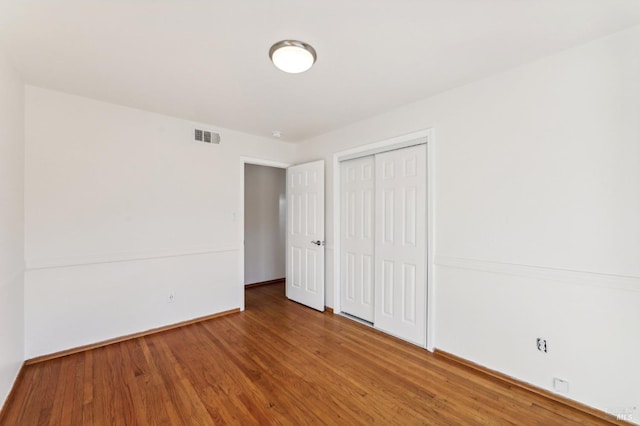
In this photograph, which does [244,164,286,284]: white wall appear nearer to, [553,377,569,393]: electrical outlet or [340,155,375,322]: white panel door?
[340,155,375,322]: white panel door

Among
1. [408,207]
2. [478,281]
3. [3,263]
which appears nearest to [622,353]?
[478,281]

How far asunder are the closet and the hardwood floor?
35 centimetres

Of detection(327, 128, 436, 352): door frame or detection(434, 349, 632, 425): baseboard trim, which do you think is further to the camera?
detection(327, 128, 436, 352): door frame

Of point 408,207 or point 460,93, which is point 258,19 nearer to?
point 460,93

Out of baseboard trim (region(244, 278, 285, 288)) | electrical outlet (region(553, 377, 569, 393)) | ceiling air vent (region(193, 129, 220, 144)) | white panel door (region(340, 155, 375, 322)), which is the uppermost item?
ceiling air vent (region(193, 129, 220, 144))

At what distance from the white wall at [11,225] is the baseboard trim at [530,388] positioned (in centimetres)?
348

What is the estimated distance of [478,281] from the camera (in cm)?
235

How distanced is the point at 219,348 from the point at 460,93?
11.1 feet

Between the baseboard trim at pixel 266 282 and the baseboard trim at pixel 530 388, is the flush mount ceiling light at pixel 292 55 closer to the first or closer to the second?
the baseboard trim at pixel 530 388

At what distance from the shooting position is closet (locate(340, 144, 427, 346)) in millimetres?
2779

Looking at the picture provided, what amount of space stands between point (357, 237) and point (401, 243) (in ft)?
2.20

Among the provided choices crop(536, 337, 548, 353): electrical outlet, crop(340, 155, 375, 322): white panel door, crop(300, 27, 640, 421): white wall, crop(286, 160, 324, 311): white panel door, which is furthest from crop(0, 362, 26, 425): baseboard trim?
crop(536, 337, 548, 353): electrical outlet

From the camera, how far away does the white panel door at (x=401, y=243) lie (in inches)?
108

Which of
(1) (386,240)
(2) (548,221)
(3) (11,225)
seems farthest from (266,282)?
(2) (548,221)
